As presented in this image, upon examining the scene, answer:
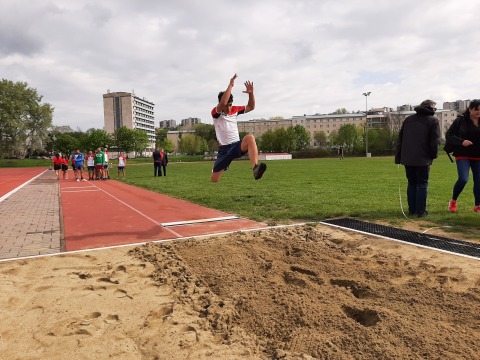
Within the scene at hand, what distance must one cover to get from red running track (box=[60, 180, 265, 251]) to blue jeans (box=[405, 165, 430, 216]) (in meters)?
2.92

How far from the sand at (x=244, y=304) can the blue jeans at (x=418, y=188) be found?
7.60 ft

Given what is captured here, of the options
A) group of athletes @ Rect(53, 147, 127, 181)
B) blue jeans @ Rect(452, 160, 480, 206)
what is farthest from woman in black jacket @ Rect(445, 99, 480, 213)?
group of athletes @ Rect(53, 147, 127, 181)

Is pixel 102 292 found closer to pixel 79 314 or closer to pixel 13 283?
pixel 79 314

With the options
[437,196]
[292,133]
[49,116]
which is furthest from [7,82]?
[437,196]

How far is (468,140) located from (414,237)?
2648 millimetres

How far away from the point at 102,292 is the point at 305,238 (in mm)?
2868

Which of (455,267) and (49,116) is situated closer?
(455,267)

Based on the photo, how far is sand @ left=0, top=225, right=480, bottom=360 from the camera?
235 centimetres

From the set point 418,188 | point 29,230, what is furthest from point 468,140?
point 29,230

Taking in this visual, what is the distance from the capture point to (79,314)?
292cm

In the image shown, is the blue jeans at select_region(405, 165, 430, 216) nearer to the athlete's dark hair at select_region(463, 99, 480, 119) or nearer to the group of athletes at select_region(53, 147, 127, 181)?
the athlete's dark hair at select_region(463, 99, 480, 119)

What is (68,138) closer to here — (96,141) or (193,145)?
(96,141)

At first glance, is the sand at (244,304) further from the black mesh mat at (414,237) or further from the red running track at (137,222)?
the red running track at (137,222)

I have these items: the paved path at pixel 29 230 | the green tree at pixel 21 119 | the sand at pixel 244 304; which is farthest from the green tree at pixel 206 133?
the sand at pixel 244 304
